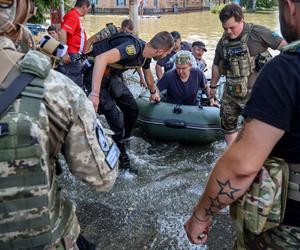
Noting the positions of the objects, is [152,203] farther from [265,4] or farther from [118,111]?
[265,4]

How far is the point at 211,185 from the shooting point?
4.59 ft

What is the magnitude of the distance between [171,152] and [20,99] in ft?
13.1

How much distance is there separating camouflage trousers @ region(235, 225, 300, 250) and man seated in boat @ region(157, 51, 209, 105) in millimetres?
3753

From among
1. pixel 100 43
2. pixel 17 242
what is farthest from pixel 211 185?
pixel 100 43

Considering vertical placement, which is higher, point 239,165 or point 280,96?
point 280,96

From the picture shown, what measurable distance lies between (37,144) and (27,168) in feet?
0.25

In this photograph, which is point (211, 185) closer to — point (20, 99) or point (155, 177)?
point (20, 99)

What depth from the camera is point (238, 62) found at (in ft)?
13.6

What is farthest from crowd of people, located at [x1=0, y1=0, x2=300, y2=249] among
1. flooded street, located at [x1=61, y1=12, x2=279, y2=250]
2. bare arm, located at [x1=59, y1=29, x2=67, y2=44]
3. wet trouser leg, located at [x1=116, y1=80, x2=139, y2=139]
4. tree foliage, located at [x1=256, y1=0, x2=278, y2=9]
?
tree foliage, located at [x1=256, y1=0, x2=278, y2=9]

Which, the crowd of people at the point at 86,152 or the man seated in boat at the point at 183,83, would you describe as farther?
the man seated in boat at the point at 183,83

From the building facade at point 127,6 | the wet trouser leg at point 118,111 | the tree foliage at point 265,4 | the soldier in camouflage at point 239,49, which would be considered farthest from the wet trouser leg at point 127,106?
the tree foliage at point 265,4

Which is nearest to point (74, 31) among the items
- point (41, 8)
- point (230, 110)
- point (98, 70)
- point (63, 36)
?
point (63, 36)

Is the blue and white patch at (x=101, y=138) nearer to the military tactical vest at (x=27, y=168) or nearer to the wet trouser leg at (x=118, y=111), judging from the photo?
the military tactical vest at (x=27, y=168)

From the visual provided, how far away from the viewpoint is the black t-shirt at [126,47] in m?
3.78
